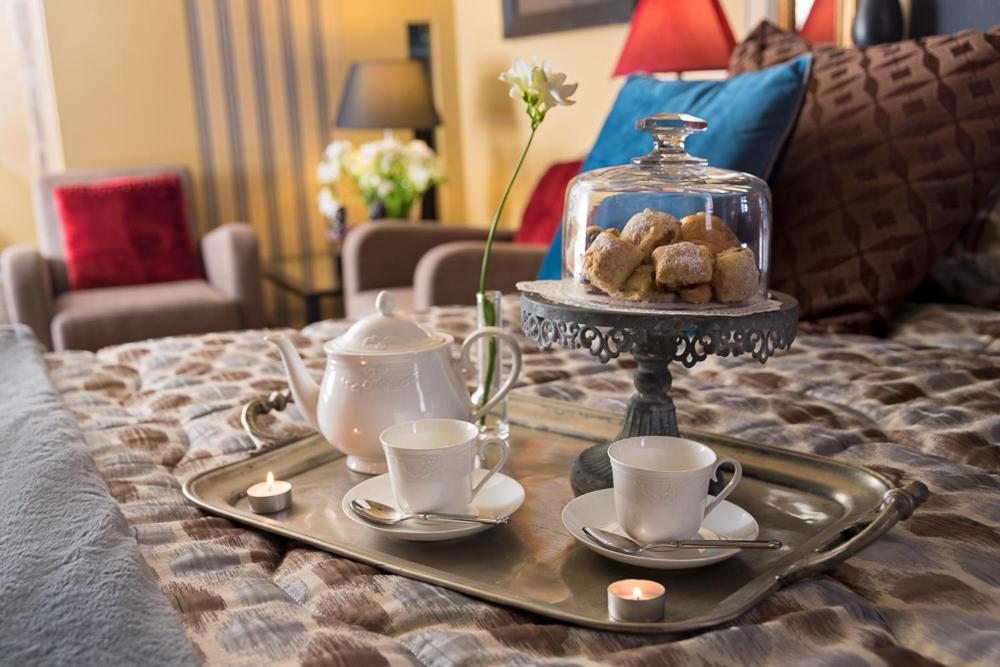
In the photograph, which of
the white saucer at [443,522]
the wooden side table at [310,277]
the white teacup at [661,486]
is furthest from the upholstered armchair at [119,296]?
the white teacup at [661,486]

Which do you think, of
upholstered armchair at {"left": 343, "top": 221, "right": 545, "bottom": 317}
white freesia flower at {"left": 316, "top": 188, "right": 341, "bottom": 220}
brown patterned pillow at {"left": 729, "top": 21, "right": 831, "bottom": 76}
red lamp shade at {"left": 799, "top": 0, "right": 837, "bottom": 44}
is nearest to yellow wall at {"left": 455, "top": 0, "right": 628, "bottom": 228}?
upholstered armchair at {"left": 343, "top": 221, "right": 545, "bottom": 317}

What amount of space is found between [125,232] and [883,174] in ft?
9.14

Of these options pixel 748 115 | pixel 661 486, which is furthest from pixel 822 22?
pixel 661 486

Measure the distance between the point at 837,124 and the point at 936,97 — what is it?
0.56 feet

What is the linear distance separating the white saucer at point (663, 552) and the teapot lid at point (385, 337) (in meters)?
0.27

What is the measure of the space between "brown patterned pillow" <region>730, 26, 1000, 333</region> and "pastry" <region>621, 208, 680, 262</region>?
855mm

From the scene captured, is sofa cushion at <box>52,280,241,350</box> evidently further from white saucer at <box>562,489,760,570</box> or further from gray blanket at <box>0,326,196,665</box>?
white saucer at <box>562,489,760,570</box>

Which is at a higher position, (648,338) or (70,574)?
(648,338)

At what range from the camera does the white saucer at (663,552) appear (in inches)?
30.8

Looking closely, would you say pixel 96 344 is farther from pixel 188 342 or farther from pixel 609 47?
pixel 609 47

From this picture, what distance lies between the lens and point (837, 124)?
178 cm

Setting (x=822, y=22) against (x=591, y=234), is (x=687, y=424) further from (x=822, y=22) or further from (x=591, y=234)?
(x=822, y=22)

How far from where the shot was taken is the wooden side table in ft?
11.0

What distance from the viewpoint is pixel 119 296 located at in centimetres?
329
